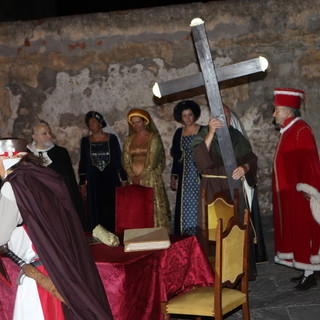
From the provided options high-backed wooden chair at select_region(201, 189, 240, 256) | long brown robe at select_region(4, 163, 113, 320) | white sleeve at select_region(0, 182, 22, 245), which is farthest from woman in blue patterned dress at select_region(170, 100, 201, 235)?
white sleeve at select_region(0, 182, 22, 245)

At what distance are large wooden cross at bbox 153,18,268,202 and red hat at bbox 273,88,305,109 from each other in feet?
0.79

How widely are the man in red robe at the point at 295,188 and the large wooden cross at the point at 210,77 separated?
12.4 inches

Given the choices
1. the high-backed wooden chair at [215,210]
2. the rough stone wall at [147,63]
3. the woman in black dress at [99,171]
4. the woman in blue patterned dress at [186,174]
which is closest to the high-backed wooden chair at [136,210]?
the high-backed wooden chair at [215,210]

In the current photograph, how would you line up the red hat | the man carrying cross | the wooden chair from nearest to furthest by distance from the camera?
the wooden chair < the red hat < the man carrying cross

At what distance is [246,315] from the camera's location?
4277 millimetres

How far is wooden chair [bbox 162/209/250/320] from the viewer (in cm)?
395

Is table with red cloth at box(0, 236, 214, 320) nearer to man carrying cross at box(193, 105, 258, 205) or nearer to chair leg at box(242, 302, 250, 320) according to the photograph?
chair leg at box(242, 302, 250, 320)

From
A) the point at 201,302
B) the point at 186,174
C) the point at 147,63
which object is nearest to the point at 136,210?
the point at 201,302

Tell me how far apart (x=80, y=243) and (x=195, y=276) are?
1138 millimetres

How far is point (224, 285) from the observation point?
13.2 ft

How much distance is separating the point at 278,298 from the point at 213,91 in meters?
1.67

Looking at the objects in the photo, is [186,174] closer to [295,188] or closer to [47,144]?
[47,144]

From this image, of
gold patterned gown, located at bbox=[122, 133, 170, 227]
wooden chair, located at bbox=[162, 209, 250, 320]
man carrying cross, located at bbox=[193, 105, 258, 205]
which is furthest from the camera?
gold patterned gown, located at bbox=[122, 133, 170, 227]

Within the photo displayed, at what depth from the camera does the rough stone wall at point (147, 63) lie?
334 inches
